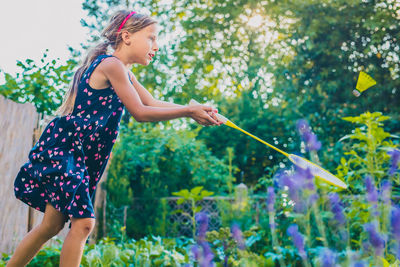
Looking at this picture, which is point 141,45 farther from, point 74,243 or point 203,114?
point 74,243

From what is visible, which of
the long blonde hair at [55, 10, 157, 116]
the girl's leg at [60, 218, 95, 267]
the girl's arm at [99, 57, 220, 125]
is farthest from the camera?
the long blonde hair at [55, 10, 157, 116]

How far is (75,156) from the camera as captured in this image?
5.98ft

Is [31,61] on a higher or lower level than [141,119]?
higher

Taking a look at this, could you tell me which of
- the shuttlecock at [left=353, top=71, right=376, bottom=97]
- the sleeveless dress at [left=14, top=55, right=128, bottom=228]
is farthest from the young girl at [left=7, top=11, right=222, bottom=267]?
the shuttlecock at [left=353, top=71, right=376, bottom=97]

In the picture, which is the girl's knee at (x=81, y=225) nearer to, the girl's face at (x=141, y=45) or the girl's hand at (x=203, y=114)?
the girl's hand at (x=203, y=114)

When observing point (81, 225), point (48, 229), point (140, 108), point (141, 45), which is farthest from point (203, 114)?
point (48, 229)

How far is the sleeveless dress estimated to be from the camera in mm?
1709

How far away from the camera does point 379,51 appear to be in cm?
672

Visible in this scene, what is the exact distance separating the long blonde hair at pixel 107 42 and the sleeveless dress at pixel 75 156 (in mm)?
74

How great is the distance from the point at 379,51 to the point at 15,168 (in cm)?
571

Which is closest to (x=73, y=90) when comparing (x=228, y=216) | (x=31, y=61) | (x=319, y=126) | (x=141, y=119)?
(x=141, y=119)

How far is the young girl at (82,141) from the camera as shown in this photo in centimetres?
170

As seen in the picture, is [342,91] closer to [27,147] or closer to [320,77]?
[320,77]

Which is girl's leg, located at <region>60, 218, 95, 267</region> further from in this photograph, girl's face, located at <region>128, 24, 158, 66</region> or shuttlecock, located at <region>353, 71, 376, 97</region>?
shuttlecock, located at <region>353, 71, 376, 97</region>
